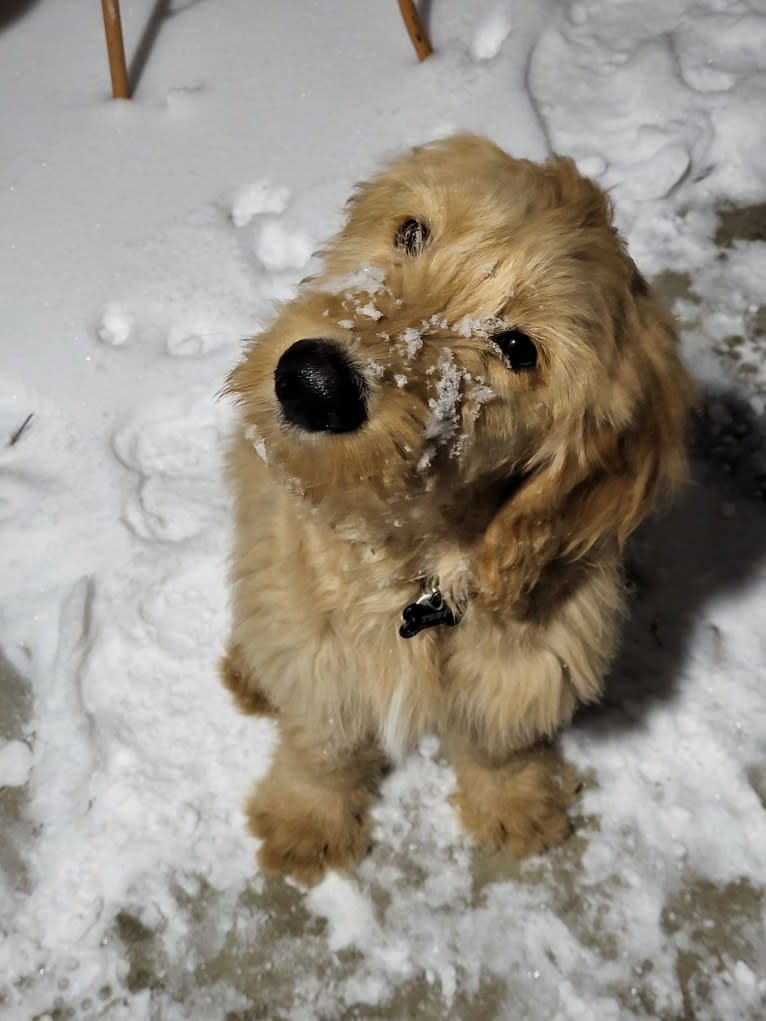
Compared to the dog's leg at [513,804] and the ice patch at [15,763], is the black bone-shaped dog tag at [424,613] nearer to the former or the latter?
the dog's leg at [513,804]

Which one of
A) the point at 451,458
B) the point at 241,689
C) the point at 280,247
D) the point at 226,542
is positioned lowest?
the point at 241,689

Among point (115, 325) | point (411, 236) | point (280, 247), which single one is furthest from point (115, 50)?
point (411, 236)

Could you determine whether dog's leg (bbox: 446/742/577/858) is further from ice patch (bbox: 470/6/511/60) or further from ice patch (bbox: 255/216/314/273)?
ice patch (bbox: 470/6/511/60)

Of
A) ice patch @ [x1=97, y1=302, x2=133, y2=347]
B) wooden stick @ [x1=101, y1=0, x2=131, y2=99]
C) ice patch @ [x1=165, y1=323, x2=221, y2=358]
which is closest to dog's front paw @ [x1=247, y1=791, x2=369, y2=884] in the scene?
ice patch @ [x1=165, y1=323, x2=221, y2=358]

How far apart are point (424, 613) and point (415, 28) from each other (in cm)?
232

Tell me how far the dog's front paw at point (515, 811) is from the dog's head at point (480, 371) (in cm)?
77

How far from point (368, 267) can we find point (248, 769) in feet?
4.23

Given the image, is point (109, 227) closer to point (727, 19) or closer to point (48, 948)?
point (48, 948)

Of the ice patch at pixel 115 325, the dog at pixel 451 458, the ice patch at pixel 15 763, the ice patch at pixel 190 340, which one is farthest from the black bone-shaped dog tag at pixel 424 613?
the ice patch at pixel 115 325

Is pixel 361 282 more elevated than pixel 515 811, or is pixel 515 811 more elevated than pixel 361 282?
pixel 361 282

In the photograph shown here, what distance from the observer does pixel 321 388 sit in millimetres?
1105

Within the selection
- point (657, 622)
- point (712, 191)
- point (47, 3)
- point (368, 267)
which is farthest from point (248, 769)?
point (47, 3)

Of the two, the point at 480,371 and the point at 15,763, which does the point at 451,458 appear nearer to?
the point at 480,371

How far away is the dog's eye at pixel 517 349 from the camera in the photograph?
1299 millimetres
